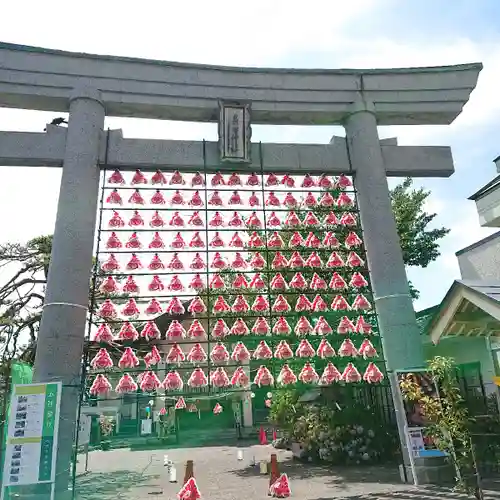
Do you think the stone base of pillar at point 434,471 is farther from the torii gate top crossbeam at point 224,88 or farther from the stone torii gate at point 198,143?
the torii gate top crossbeam at point 224,88

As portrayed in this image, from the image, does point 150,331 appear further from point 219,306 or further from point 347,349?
point 347,349

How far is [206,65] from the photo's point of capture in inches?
387

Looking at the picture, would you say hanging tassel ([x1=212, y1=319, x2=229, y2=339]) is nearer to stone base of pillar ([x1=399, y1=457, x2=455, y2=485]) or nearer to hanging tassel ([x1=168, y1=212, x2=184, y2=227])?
hanging tassel ([x1=168, y1=212, x2=184, y2=227])

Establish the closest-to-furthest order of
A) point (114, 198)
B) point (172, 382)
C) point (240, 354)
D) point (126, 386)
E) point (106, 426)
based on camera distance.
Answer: point (126, 386) → point (172, 382) → point (240, 354) → point (114, 198) → point (106, 426)

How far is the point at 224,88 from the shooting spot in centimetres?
990

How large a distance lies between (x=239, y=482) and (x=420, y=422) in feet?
16.3

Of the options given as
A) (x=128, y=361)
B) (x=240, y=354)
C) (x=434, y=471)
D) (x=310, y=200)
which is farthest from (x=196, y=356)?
(x=434, y=471)

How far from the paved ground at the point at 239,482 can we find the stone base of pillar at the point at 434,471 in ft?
1.13

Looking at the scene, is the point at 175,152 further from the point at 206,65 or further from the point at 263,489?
the point at 263,489

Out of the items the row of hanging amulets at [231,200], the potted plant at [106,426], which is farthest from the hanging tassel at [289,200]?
the potted plant at [106,426]

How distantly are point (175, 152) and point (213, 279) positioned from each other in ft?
9.35

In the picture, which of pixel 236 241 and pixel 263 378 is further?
pixel 236 241

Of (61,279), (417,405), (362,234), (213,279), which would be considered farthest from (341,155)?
(61,279)

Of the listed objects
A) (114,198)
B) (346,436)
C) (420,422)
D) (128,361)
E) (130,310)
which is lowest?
(346,436)
